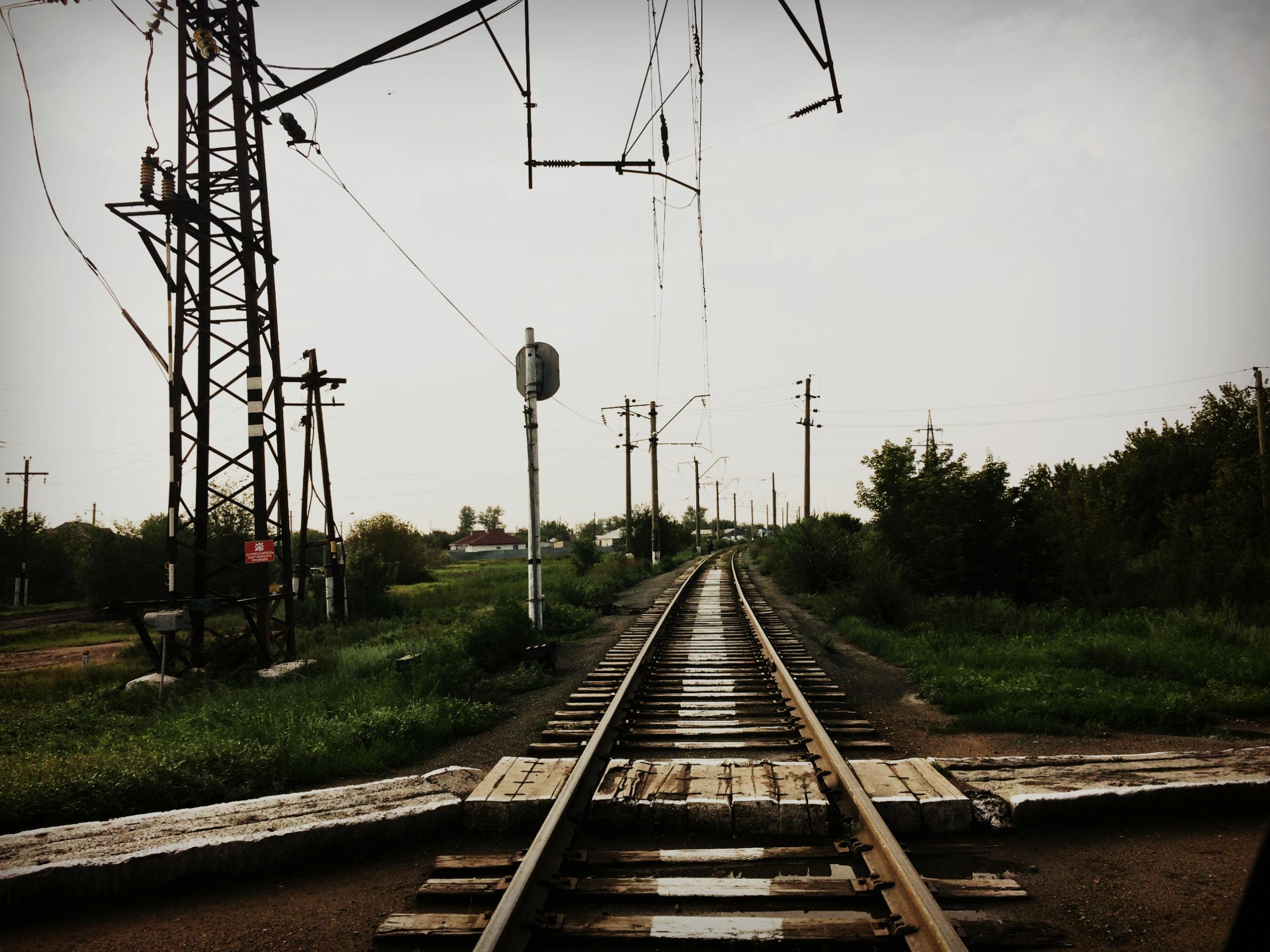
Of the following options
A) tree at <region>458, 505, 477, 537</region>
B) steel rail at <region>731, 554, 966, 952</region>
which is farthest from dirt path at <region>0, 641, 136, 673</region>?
tree at <region>458, 505, 477, 537</region>

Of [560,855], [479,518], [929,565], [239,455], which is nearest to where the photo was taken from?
[560,855]

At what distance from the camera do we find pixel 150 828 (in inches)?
161

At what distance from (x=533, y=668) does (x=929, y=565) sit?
12193 mm

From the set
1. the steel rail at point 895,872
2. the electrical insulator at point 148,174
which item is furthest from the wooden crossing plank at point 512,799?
the electrical insulator at point 148,174

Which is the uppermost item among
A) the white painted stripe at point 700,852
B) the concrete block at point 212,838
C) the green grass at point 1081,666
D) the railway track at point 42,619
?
the concrete block at point 212,838

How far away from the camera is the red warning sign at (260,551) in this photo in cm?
1126

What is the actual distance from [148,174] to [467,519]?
171234 millimetres

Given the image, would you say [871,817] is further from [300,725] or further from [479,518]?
[479,518]

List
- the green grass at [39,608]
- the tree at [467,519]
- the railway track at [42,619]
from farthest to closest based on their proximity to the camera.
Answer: the tree at [467,519]
the green grass at [39,608]
the railway track at [42,619]

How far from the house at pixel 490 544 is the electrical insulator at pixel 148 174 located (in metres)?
98.9

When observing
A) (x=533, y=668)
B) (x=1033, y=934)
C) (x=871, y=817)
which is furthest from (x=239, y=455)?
(x=1033, y=934)

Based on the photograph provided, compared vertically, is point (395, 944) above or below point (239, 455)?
below

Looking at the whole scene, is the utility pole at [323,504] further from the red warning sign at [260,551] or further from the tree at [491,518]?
the tree at [491,518]

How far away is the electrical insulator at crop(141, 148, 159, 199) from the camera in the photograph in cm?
1061
